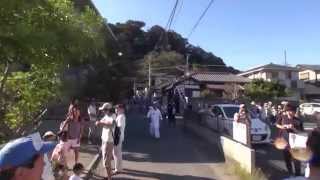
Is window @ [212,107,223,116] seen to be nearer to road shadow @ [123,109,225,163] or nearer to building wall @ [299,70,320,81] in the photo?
road shadow @ [123,109,225,163]

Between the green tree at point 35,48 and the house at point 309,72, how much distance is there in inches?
3364

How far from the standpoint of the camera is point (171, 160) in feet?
55.1

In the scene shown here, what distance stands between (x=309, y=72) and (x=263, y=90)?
38.2 metres

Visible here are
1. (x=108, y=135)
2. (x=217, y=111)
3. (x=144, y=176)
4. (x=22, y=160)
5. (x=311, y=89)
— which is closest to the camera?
(x=22, y=160)

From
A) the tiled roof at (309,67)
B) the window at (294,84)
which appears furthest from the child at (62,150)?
the tiled roof at (309,67)

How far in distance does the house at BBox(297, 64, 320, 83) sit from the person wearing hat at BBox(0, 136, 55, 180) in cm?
9005

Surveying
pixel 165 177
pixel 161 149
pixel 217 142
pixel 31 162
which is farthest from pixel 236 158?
pixel 31 162

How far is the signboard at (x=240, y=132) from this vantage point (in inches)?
563

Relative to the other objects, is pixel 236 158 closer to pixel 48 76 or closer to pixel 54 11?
pixel 48 76

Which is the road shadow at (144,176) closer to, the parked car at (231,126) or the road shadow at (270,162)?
the road shadow at (270,162)

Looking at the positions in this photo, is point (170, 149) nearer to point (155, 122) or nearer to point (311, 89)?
point (155, 122)

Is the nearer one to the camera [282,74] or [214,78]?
[214,78]

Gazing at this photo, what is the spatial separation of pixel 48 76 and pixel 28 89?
44cm

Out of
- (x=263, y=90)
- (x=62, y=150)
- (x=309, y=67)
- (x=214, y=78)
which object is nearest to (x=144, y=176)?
(x=62, y=150)
